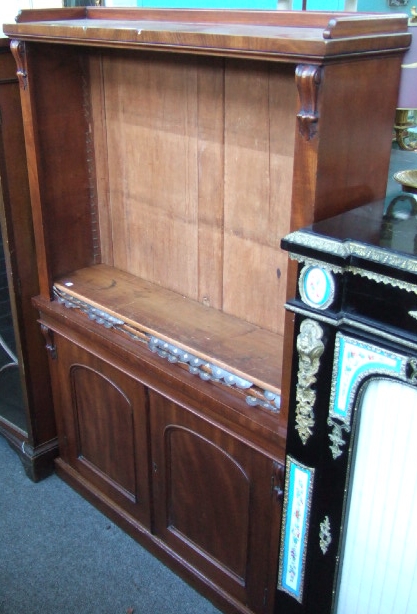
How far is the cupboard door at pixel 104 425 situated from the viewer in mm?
1837

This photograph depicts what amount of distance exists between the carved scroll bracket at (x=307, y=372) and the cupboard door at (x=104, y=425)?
61cm

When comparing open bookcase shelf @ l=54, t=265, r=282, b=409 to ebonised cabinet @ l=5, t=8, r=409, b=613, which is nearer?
ebonised cabinet @ l=5, t=8, r=409, b=613

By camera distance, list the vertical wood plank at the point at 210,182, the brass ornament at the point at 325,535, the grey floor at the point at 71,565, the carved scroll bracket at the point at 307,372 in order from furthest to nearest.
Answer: the grey floor at the point at 71,565
the vertical wood plank at the point at 210,182
the brass ornament at the point at 325,535
the carved scroll bracket at the point at 307,372

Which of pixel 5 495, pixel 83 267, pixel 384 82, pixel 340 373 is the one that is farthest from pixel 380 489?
pixel 5 495

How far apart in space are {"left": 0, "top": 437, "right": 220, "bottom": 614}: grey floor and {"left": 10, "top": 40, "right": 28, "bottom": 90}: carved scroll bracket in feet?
4.51

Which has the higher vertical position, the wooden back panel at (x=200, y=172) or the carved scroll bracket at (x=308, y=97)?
the carved scroll bracket at (x=308, y=97)

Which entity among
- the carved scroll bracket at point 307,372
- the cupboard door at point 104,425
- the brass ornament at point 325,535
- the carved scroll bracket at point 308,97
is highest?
the carved scroll bracket at point 308,97

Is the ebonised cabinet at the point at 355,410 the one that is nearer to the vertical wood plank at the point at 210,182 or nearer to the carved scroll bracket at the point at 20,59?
the vertical wood plank at the point at 210,182

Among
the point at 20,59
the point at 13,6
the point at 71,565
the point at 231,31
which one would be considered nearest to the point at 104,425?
the point at 71,565

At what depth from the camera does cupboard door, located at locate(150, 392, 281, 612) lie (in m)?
1.54

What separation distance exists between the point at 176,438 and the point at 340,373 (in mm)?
705

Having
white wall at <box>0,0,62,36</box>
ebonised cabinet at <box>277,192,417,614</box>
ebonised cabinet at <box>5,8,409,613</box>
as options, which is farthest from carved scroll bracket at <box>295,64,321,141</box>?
white wall at <box>0,0,62,36</box>

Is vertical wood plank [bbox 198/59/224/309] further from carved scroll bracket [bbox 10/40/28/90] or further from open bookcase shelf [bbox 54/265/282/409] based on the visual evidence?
carved scroll bracket [bbox 10/40/28/90]

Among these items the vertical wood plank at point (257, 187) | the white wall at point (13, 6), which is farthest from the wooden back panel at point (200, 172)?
the white wall at point (13, 6)
